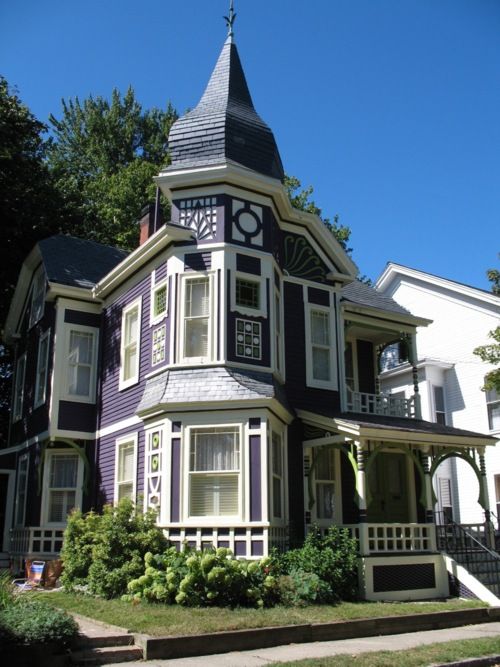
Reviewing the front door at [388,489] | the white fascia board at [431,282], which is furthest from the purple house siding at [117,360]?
the white fascia board at [431,282]

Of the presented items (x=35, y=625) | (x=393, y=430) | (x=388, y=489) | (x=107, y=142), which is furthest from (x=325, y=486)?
(x=107, y=142)

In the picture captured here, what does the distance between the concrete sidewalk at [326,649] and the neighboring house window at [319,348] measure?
6.79 metres

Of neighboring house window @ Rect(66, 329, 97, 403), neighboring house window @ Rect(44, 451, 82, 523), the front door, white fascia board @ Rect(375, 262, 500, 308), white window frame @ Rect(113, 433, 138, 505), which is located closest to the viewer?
white window frame @ Rect(113, 433, 138, 505)

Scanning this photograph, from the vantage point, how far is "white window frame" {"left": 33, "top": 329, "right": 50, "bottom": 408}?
19297 mm

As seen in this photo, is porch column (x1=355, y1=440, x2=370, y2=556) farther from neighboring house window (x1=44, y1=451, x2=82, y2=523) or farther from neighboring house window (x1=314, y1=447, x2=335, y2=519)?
neighboring house window (x1=44, y1=451, x2=82, y2=523)

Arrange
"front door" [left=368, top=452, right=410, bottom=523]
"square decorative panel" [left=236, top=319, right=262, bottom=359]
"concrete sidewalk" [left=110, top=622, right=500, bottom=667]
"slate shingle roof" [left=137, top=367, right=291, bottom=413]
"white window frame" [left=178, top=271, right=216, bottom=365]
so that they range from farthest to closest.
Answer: "front door" [left=368, top=452, right=410, bottom=523], "square decorative panel" [left=236, top=319, right=262, bottom=359], "white window frame" [left=178, top=271, right=216, bottom=365], "slate shingle roof" [left=137, top=367, right=291, bottom=413], "concrete sidewalk" [left=110, top=622, right=500, bottom=667]

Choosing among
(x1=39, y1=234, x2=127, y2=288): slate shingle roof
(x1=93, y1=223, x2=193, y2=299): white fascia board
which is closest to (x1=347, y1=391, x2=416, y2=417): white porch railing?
(x1=93, y1=223, x2=193, y2=299): white fascia board

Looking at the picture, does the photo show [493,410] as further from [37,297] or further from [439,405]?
[37,297]

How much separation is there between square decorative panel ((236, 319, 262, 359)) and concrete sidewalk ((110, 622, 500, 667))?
629cm

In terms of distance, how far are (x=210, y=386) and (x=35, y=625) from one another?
22.3 feet

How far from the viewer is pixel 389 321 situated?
1892cm

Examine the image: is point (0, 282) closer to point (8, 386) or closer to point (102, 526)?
point (8, 386)

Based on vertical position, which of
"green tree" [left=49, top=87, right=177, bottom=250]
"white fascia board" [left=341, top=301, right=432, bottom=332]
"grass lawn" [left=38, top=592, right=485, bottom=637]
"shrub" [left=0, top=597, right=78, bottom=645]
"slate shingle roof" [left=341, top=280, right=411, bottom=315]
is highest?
"green tree" [left=49, top=87, right=177, bottom=250]

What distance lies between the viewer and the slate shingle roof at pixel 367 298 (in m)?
18.8
